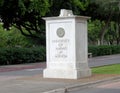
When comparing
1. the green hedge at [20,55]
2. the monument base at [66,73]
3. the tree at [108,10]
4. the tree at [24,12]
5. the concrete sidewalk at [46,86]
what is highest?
the tree at [108,10]

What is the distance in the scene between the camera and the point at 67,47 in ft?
61.8

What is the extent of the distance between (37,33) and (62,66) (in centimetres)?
3057

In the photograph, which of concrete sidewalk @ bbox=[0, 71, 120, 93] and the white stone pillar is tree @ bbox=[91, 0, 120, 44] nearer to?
the white stone pillar

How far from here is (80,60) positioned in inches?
747

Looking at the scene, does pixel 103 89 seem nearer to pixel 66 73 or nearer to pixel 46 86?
pixel 46 86

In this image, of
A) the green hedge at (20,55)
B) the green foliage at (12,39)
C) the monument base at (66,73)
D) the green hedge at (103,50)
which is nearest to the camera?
the monument base at (66,73)

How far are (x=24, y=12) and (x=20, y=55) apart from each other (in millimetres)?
3953

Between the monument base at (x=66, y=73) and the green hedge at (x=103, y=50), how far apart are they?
85.8 feet

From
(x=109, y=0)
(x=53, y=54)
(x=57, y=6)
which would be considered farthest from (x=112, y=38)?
(x=53, y=54)

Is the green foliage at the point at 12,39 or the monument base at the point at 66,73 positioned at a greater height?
the green foliage at the point at 12,39

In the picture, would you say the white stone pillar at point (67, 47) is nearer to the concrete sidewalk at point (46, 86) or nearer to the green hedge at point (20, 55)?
the concrete sidewalk at point (46, 86)

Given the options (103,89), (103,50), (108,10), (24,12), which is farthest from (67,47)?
(108,10)

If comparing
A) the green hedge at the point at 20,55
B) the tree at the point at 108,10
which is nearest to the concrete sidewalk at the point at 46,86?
the green hedge at the point at 20,55

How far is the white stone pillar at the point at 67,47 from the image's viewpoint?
61.0 ft
